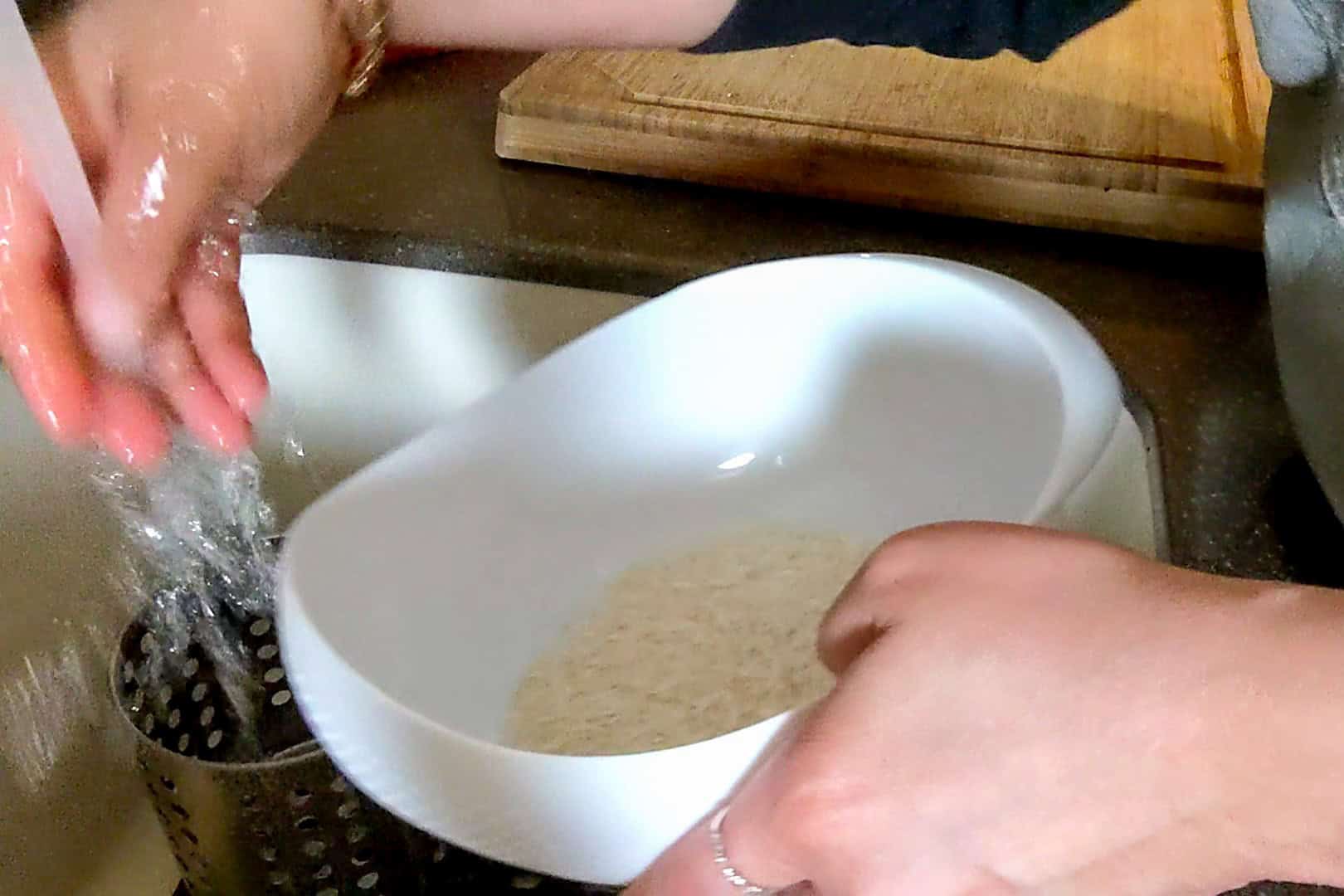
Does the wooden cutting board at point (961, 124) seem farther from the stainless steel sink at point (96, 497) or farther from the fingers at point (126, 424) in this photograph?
the fingers at point (126, 424)

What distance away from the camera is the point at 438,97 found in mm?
774

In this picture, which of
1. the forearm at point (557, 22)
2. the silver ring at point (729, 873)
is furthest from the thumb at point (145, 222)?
the silver ring at point (729, 873)

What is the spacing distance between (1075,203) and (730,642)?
27 cm

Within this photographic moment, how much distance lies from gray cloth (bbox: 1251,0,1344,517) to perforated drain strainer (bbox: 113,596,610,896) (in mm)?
355

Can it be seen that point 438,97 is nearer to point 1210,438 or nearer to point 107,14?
point 107,14

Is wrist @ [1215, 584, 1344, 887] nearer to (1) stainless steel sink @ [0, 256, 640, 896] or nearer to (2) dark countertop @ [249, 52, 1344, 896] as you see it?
(2) dark countertop @ [249, 52, 1344, 896]

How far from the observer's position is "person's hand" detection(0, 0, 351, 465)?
394 mm

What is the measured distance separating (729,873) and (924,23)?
1.17 ft

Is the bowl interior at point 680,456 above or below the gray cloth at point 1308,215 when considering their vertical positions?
below

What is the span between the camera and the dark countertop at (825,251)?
19.2 inches

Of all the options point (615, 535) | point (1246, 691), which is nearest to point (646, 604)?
point (615, 535)

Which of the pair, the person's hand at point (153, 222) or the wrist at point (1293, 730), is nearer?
the wrist at point (1293, 730)

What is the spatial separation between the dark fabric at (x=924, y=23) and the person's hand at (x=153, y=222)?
0.18 meters

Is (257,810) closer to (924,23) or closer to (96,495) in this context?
(96,495)
